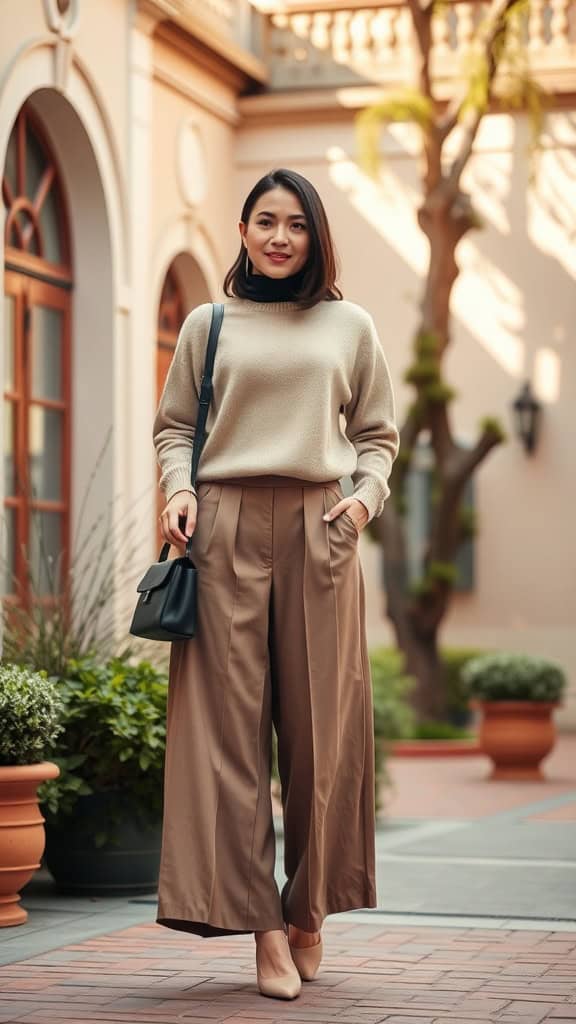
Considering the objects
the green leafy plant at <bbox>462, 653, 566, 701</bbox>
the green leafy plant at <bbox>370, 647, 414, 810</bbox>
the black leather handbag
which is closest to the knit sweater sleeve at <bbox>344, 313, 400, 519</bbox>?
the black leather handbag

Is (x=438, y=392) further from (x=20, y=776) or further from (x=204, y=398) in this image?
(x=204, y=398)

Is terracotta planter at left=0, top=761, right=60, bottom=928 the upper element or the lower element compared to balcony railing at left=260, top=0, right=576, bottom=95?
lower

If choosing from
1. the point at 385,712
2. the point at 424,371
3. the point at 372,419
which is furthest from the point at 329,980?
the point at 424,371

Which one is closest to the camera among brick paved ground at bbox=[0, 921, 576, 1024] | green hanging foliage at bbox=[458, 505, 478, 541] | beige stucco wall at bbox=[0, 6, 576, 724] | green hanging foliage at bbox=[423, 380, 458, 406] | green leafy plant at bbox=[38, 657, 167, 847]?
brick paved ground at bbox=[0, 921, 576, 1024]

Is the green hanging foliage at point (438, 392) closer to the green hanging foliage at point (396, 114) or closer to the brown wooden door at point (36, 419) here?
the green hanging foliage at point (396, 114)

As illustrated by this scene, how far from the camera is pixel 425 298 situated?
42.9ft

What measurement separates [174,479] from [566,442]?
37.7ft

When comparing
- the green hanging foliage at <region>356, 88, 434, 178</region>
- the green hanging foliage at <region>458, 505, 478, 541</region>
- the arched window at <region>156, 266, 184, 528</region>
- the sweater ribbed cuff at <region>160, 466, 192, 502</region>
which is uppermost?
the green hanging foliage at <region>356, 88, 434, 178</region>

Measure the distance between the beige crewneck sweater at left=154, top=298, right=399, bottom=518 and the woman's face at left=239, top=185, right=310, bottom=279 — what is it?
0.11 metres

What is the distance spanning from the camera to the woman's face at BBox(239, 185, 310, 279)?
13.4ft

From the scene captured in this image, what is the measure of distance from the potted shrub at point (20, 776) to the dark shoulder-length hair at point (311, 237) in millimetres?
1622

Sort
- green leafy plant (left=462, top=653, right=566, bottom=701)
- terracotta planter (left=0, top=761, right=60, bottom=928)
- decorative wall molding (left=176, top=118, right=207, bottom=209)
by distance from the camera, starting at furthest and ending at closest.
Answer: decorative wall molding (left=176, top=118, right=207, bottom=209), green leafy plant (left=462, top=653, right=566, bottom=701), terracotta planter (left=0, top=761, right=60, bottom=928)

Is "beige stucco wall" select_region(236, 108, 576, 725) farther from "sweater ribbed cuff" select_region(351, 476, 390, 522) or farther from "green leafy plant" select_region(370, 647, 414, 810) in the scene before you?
"sweater ribbed cuff" select_region(351, 476, 390, 522)

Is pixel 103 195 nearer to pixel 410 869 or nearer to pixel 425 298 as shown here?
pixel 425 298
